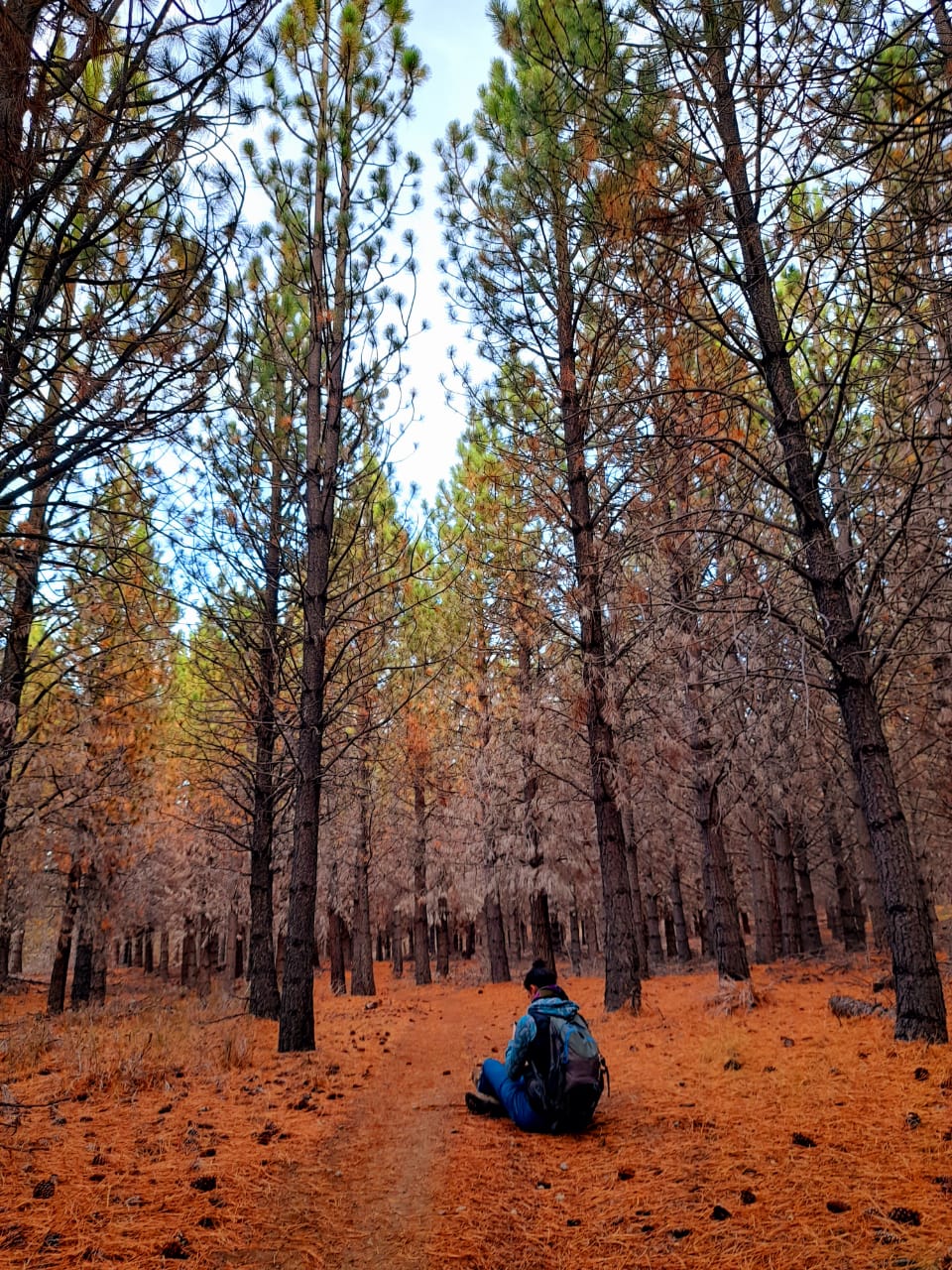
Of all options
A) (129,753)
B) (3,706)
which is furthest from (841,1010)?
(129,753)

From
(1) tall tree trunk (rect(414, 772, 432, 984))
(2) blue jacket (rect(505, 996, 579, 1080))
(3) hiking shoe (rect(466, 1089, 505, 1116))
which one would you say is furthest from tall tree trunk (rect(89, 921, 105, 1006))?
(2) blue jacket (rect(505, 996, 579, 1080))

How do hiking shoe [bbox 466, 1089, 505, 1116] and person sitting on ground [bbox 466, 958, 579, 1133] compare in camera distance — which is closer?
person sitting on ground [bbox 466, 958, 579, 1133]

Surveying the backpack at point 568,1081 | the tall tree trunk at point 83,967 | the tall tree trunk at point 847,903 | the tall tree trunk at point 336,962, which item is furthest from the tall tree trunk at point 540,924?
the backpack at point 568,1081

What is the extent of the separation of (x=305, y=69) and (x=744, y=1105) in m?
11.4

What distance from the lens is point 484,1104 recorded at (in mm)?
4941

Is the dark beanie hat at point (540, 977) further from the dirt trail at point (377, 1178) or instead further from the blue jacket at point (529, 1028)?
the dirt trail at point (377, 1178)

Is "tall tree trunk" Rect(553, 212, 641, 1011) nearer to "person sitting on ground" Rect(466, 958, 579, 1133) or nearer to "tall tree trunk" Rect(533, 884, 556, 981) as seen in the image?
"person sitting on ground" Rect(466, 958, 579, 1133)

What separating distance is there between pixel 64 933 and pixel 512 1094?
12.8m

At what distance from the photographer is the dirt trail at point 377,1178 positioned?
293 centimetres

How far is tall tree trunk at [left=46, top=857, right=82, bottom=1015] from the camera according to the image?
43.9 ft

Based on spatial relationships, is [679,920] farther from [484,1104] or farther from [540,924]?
[484,1104]

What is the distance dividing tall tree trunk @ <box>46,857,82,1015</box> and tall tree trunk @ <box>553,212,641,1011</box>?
32.8 ft

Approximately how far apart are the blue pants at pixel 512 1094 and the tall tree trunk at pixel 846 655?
3.04 m

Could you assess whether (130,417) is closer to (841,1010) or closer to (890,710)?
(841,1010)
